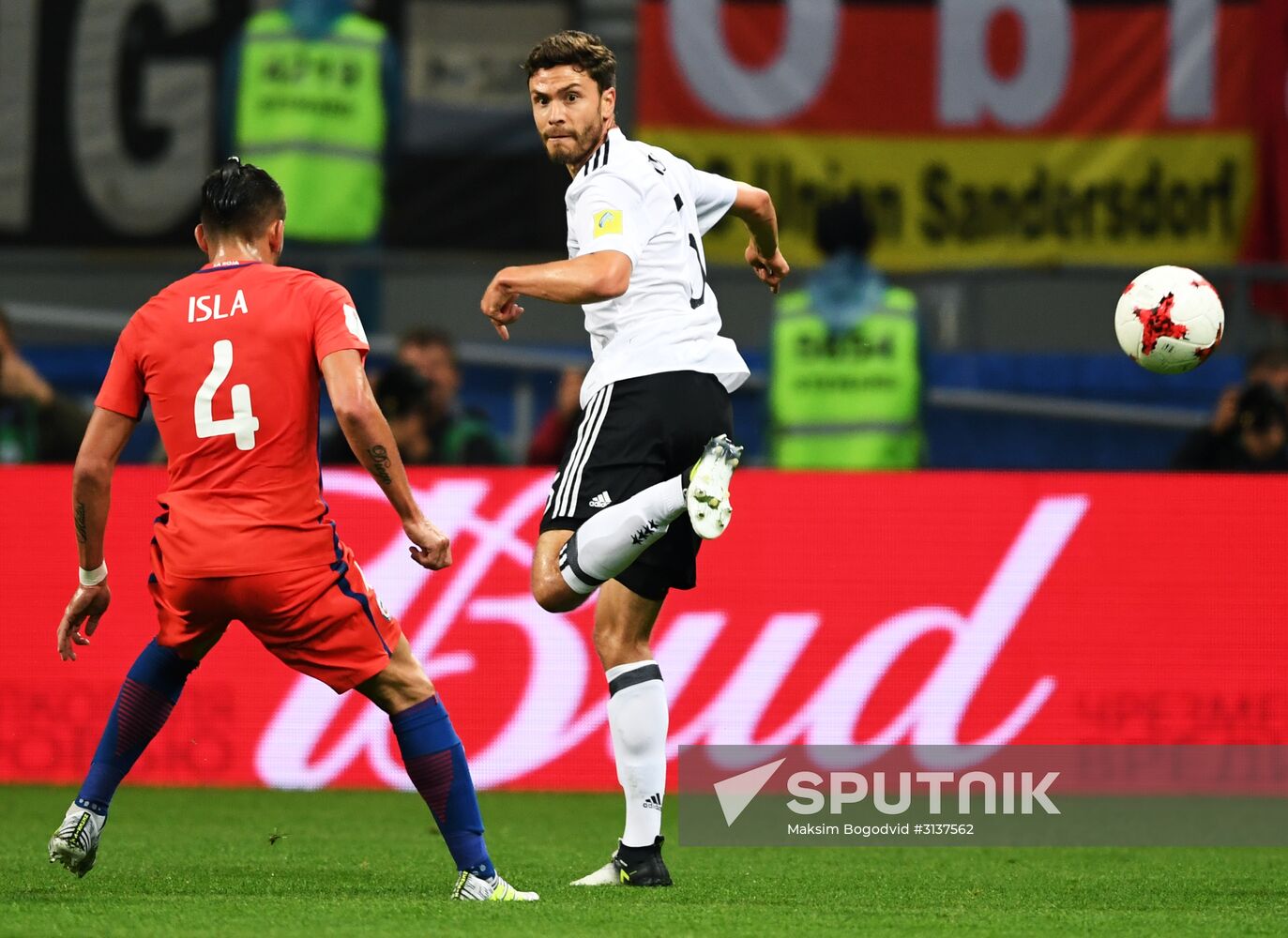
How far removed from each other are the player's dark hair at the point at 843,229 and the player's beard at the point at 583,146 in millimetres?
4171

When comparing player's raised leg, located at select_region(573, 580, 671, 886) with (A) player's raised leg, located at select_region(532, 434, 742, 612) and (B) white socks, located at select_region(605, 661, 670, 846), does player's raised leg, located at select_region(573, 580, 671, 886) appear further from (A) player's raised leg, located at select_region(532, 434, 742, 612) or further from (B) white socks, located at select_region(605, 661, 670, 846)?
(A) player's raised leg, located at select_region(532, 434, 742, 612)

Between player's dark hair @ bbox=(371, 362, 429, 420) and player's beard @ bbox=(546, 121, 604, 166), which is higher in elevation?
player's beard @ bbox=(546, 121, 604, 166)

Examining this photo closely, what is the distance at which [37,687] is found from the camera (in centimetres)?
811

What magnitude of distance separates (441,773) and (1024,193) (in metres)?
6.55

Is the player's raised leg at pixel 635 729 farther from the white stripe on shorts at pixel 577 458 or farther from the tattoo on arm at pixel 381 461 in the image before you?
the tattoo on arm at pixel 381 461

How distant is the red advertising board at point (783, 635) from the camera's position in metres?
8.05

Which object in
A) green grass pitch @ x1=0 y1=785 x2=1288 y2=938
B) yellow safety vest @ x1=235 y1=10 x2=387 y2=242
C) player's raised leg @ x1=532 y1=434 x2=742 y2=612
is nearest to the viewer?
green grass pitch @ x1=0 y1=785 x2=1288 y2=938

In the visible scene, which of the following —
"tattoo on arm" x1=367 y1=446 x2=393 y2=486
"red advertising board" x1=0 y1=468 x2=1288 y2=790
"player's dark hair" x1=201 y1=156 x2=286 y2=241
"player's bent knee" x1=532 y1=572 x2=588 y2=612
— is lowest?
"red advertising board" x1=0 y1=468 x2=1288 y2=790

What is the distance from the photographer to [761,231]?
6.02 metres

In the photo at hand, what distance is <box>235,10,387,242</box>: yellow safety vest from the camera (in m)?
10.5

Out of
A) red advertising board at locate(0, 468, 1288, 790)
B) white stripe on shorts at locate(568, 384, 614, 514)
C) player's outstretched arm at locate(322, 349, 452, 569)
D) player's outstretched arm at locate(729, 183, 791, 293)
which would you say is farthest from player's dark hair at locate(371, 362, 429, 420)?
player's outstretched arm at locate(322, 349, 452, 569)

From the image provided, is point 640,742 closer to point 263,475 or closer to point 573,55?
point 263,475

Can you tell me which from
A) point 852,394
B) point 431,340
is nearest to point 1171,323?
point 852,394

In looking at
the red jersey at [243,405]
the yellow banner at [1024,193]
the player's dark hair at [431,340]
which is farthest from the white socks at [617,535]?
the yellow banner at [1024,193]
